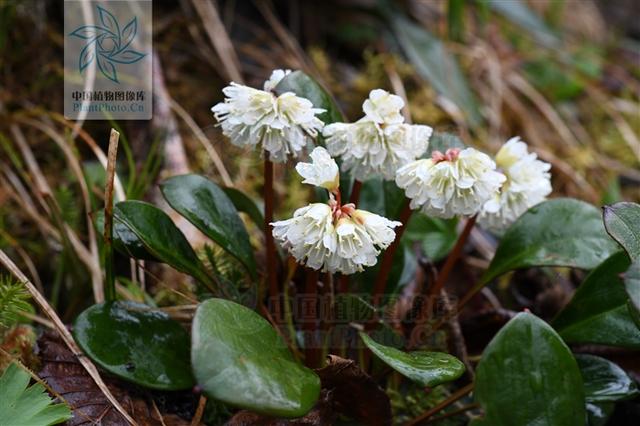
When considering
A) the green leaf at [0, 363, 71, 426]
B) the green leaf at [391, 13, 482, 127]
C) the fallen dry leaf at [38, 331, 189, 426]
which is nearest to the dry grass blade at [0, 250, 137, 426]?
the fallen dry leaf at [38, 331, 189, 426]

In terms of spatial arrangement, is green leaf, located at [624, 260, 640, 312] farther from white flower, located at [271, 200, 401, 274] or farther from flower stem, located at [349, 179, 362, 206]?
flower stem, located at [349, 179, 362, 206]

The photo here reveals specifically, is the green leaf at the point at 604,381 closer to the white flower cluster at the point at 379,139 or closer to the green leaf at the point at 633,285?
the green leaf at the point at 633,285

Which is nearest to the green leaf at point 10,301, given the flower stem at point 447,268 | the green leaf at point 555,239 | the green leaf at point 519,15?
the flower stem at point 447,268

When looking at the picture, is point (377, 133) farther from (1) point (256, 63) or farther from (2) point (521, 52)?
(2) point (521, 52)

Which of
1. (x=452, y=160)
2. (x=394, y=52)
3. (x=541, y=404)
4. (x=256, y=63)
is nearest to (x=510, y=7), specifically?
(x=394, y=52)

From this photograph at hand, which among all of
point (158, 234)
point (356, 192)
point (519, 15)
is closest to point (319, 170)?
point (356, 192)

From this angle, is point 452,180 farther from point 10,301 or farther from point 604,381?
point 10,301
